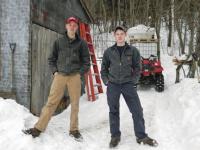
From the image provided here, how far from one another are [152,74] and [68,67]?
5.12 m

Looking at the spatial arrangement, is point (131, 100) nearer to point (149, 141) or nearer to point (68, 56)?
point (149, 141)

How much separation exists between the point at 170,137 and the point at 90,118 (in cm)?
231

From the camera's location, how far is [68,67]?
6.16m

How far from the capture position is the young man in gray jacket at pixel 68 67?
20.1ft

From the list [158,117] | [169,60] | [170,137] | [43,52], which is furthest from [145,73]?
[169,60]

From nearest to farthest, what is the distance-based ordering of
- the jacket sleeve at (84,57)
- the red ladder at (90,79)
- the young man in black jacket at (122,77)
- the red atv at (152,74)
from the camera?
the young man in black jacket at (122,77) < the jacket sleeve at (84,57) < the red ladder at (90,79) < the red atv at (152,74)

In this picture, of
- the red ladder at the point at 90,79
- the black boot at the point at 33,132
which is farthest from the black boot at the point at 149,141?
the red ladder at the point at 90,79

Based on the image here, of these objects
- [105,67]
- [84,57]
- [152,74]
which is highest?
[84,57]

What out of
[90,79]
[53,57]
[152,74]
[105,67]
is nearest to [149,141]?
[105,67]

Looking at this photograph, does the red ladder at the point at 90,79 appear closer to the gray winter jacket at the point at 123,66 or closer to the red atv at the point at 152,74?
the red atv at the point at 152,74

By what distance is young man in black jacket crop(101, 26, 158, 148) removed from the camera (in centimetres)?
585

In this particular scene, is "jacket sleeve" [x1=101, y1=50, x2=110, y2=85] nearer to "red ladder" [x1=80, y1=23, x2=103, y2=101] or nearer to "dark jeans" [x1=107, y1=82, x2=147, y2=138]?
"dark jeans" [x1=107, y1=82, x2=147, y2=138]

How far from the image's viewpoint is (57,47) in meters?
6.27

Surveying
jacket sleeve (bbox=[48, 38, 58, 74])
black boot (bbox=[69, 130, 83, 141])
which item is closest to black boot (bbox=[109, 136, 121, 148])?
black boot (bbox=[69, 130, 83, 141])
